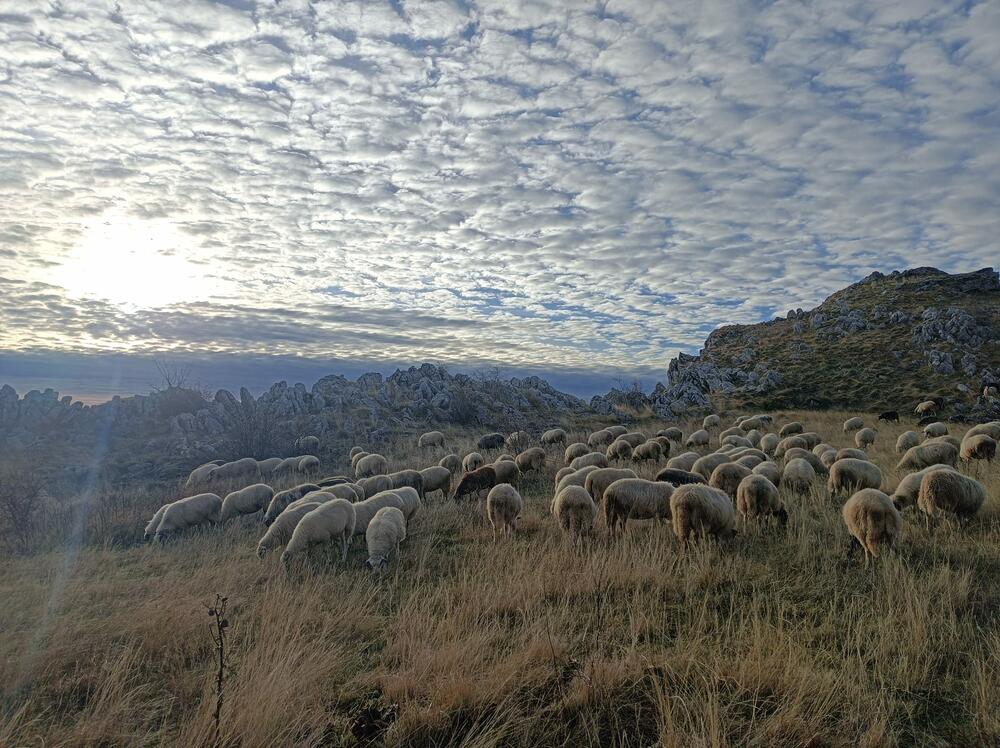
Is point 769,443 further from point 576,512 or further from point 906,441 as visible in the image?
point 576,512

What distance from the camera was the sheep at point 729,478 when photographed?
11.5 meters

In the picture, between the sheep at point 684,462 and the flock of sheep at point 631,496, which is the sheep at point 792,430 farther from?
the sheep at point 684,462

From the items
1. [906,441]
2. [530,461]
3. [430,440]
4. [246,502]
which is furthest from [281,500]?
[906,441]

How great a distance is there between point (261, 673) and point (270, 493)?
35.8 feet

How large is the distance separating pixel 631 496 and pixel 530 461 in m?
7.81

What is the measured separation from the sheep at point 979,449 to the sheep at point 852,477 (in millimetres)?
5583

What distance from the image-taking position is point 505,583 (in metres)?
6.95

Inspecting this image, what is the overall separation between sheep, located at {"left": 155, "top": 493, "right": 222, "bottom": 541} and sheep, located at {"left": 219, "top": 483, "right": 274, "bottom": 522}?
21 centimetres

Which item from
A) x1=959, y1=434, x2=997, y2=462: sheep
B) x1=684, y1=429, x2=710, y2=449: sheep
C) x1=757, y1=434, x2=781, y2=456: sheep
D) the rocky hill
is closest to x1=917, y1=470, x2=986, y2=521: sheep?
x1=959, y1=434, x2=997, y2=462: sheep

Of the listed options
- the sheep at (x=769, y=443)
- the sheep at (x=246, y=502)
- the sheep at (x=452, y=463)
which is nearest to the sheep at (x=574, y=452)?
the sheep at (x=452, y=463)

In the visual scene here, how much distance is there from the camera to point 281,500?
13.5 metres

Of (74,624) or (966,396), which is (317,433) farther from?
(966,396)

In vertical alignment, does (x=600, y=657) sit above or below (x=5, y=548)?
above

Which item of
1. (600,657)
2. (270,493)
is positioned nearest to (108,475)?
(270,493)
